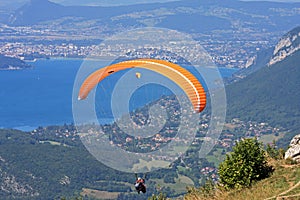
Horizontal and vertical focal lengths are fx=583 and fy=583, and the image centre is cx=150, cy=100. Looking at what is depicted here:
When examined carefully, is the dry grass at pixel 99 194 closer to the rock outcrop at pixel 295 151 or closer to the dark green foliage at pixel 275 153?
the dark green foliage at pixel 275 153

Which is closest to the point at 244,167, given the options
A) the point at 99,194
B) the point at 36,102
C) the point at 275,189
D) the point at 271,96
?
the point at 275,189

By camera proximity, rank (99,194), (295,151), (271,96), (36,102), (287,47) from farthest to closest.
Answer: (36,102)
(287,47)
(271,96)
(99,194)
(295,151)

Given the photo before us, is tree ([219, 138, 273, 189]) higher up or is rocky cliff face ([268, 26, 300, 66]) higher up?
rocky cliff face ([268, 26, 300, 66])

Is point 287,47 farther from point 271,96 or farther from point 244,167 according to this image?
point 244,167

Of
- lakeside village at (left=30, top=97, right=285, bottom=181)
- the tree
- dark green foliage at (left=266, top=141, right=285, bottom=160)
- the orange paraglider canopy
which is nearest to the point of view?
the orange paraglider canopy

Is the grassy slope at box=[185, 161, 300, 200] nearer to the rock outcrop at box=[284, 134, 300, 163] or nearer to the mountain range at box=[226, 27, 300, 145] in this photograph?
the rock outcrop at box=[284, 134, 300, 163]

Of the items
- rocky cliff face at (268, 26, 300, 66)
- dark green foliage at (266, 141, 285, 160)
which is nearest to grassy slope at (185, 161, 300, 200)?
dark green foliage at (266, 141, 285, 160)
